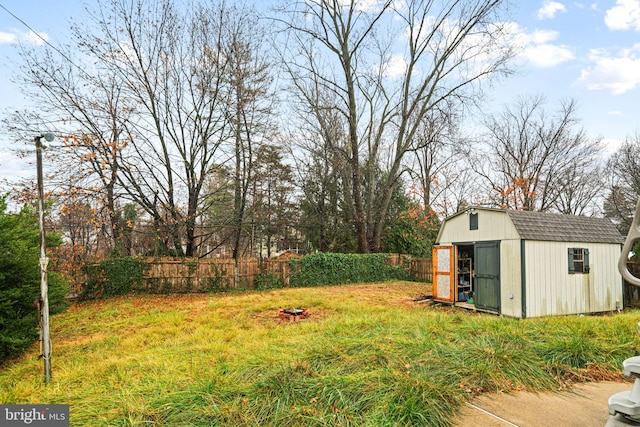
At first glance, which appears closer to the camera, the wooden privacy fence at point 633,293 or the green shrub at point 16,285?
the green shrub at point 16,285

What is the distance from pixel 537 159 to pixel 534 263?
16.1 meters

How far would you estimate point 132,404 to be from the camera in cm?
299

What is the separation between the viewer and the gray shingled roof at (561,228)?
8.33 metres

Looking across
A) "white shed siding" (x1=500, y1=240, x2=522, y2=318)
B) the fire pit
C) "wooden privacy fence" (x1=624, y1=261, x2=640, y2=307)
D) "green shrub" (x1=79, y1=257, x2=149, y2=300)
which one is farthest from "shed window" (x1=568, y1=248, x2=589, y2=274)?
"green shrub" (x1=79, y1=257, x2=149, y2=300)

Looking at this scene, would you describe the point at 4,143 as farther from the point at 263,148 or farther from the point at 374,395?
the point at 374,395

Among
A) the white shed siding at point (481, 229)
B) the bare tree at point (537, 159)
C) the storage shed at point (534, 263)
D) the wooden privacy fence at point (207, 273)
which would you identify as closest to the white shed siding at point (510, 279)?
the storage shed at point (534, 263)

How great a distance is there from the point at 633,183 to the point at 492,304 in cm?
1771

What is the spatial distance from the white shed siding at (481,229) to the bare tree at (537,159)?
39.2 feet

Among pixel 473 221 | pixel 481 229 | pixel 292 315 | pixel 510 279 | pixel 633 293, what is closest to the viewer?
pixel 292 315

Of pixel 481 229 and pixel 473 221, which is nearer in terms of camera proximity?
pixel 481 229

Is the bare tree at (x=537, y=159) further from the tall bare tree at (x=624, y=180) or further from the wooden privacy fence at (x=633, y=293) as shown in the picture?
the wooden privacy fence at (x=633, y=293)

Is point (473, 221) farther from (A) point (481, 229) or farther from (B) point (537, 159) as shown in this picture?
(B) point (537, 159)

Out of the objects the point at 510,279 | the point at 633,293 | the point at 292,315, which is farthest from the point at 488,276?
the point at 633,293

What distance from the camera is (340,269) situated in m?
15.4
